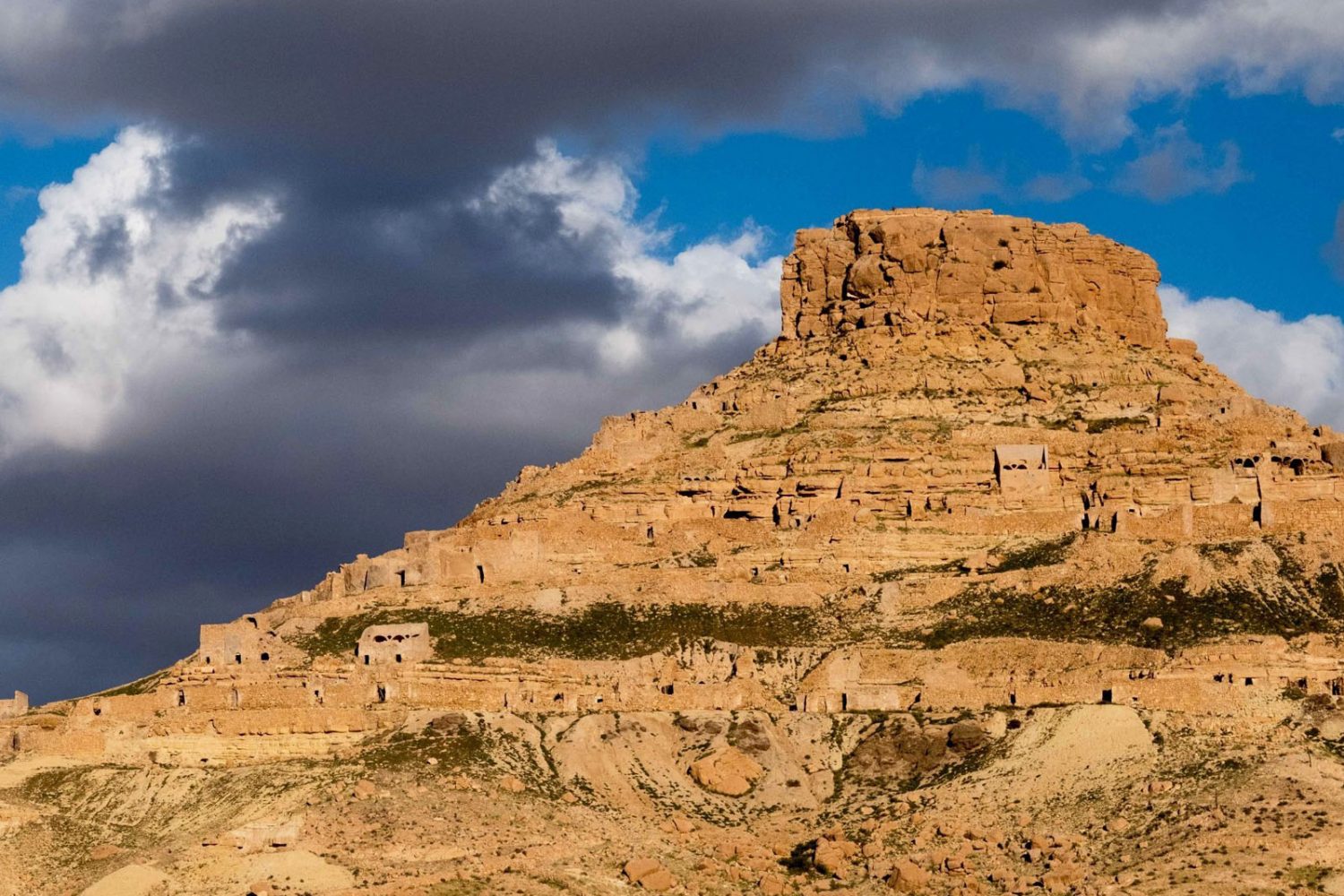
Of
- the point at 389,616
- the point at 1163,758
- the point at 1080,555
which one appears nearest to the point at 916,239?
the point at 1080,555

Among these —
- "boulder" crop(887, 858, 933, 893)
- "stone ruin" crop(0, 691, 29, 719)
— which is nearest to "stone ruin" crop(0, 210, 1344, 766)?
"stone ruin" crop(0, 691, 29, 719)

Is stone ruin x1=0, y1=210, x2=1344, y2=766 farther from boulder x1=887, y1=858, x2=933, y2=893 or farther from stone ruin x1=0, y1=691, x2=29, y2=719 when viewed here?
boulder x1=887, y1=858, x2=933, y2=893

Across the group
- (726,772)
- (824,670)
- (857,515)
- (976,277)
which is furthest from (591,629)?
(976,277)

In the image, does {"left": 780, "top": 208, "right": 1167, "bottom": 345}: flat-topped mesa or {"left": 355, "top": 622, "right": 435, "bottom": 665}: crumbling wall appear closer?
{"left": 355, "top": 622, "right": 435, "bottom": 665}: crumbling wall

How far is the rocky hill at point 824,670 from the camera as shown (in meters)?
76.5

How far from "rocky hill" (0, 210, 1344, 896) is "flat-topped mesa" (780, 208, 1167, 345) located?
0.91 feet

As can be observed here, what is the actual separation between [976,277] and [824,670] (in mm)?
37553

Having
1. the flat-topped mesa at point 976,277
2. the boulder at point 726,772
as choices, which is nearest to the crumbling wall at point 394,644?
the boulder at point 726,772

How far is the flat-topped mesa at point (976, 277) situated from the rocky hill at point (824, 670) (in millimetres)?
278

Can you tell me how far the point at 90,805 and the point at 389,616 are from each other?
57.0 ft

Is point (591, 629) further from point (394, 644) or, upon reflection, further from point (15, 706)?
point (15, 706)

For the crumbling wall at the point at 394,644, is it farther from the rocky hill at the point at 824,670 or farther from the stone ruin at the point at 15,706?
the stone ruin at the point at 15,706

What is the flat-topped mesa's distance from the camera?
12519 cm

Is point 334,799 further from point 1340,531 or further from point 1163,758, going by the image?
point 1340,531
